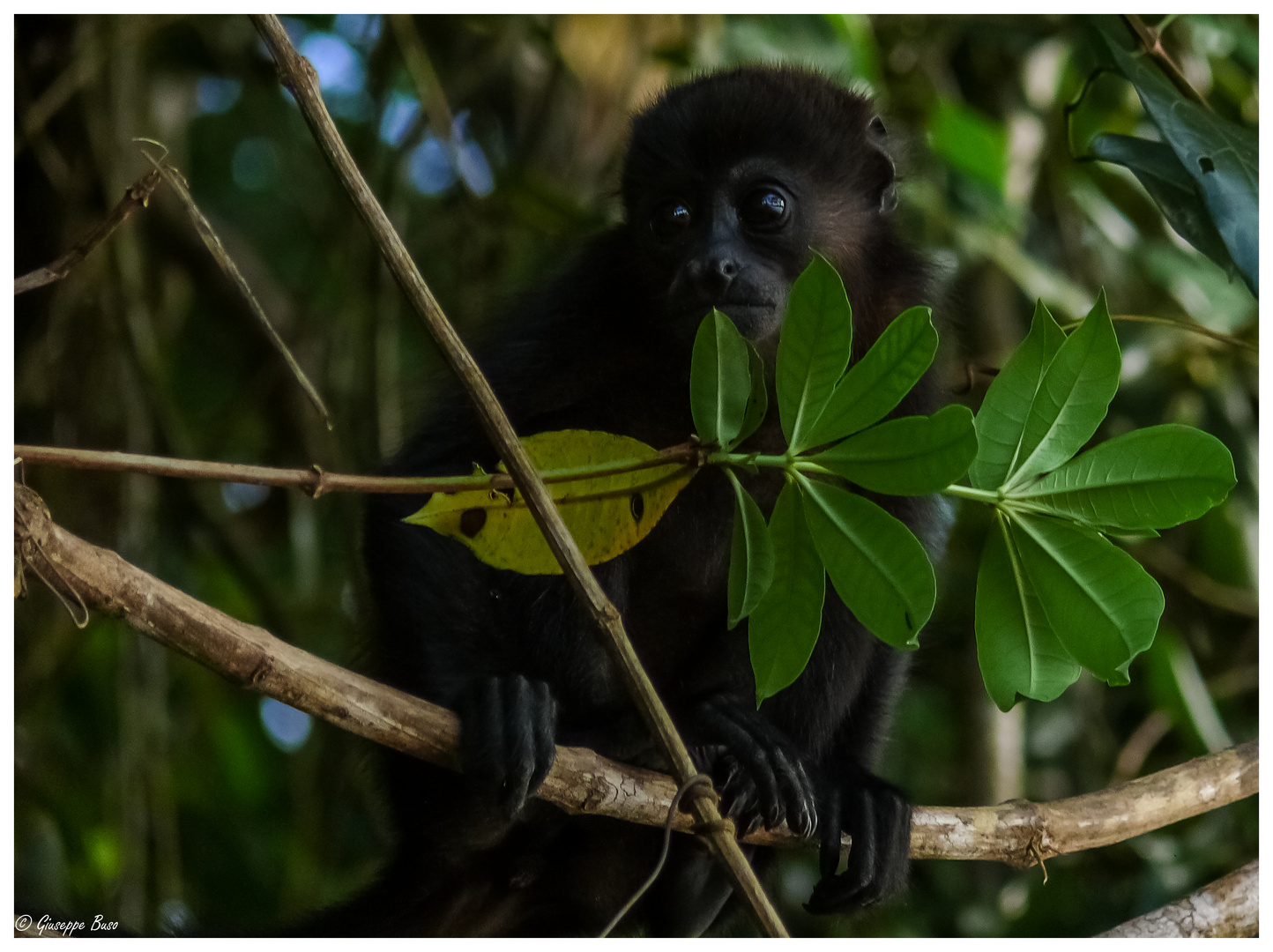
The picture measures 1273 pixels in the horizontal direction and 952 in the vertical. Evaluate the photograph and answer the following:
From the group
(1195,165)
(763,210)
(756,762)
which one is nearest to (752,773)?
(756,762)

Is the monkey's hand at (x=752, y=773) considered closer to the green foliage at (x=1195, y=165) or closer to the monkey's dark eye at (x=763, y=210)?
the monkey's dark eye at (x=763, y=210)

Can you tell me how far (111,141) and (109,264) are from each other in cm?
26

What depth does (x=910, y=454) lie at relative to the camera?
3.51ft

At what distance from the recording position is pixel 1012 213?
2.74 meters

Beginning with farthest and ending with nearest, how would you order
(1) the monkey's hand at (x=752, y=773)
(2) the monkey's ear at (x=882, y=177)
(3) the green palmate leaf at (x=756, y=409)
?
(2) the monkey's ear at (x=882, y=177) → (1) the monkey's hand at (x=752, y=773) → (3) the green palmate leaf at (x=756, y=409)

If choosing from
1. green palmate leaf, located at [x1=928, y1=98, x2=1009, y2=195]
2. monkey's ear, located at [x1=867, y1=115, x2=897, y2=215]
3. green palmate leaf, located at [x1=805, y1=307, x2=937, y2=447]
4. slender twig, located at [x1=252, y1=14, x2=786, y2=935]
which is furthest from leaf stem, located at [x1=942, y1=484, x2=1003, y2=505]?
green palmate leaf, located at [x1=928, y1=98, x2=1009, y2=195]

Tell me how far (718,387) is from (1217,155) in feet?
3.16

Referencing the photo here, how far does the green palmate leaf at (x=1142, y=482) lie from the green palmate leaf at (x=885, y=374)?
7.3 inches

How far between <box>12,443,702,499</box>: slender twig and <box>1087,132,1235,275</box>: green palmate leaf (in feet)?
3.20

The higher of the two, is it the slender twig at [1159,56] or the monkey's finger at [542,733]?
the slender twig at [1159,56]

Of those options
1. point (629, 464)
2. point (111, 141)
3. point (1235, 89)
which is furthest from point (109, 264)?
point (1235, 89)

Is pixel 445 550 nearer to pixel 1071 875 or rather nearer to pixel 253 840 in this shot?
pixel 253 840

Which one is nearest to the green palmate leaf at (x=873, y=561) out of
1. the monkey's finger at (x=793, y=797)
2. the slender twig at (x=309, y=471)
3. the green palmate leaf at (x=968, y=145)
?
the slender twig at (x=309, y=471)

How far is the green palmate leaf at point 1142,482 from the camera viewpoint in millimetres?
1173
